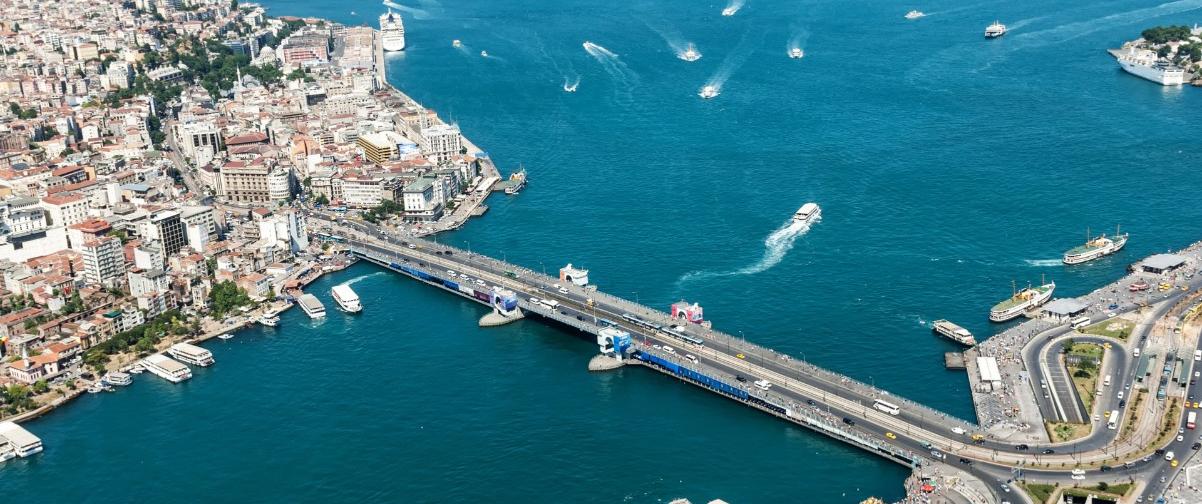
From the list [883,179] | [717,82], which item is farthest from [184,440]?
[717,82]

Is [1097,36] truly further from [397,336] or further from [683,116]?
[397,336]

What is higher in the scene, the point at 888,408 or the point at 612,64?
the point at 612,64

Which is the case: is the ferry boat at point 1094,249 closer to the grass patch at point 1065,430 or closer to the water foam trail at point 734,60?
the grass patch at point 1065,430

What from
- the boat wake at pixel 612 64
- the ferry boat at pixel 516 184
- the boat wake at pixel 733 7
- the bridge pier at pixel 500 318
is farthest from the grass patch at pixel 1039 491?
the boat wake at pixel 733 7

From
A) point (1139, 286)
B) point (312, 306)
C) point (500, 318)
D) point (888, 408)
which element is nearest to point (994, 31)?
point (1139, 286)

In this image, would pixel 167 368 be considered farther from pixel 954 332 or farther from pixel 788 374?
pixel 954 332

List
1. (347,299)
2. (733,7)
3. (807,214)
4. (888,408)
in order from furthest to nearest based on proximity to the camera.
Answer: (733,7) → (807,214) → (347,299) → (888,408)
